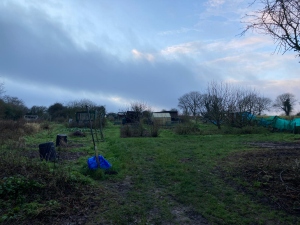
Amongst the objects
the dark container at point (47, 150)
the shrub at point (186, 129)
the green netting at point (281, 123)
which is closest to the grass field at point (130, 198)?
the dark container at point (47, 150)

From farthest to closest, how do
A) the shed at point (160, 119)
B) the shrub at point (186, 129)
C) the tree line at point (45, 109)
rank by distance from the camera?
the tree line at point (45, 109) < the shed at point (160, 119) < the shrub at point (186, 129)

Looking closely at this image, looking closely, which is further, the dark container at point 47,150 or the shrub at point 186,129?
the shrub at point 186,129

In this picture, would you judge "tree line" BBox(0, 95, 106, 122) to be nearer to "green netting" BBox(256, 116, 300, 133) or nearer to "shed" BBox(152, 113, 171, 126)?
"shed" BBox(152, 113, 171, 126)

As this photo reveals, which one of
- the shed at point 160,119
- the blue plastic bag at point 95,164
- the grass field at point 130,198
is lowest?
the grass field at point 130,198

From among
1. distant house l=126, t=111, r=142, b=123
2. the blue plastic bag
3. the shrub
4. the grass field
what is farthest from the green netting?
the blue plastic bag

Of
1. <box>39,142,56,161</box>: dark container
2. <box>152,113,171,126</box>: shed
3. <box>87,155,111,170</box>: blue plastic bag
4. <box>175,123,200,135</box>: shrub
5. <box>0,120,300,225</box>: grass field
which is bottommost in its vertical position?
<box>0,120,300,225</box>: grass field

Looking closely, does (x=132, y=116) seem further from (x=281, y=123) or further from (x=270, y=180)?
(x=270, y=180)

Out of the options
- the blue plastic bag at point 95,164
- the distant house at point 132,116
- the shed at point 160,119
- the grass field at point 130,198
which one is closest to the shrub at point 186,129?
the shed at point 160,119

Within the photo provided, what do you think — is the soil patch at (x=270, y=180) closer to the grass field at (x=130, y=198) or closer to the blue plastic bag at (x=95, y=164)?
the grass field at (x=130, y=198)

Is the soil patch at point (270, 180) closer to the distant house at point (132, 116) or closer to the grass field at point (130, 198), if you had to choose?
the grass field at point (130, 198)

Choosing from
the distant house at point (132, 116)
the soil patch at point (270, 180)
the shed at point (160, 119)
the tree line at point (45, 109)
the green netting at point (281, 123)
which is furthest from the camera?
the tree line at point (45, 109)

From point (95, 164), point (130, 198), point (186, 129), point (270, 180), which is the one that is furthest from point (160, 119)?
point (130, 198)

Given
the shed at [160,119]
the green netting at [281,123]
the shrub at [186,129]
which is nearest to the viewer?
the green netting at [281,123]

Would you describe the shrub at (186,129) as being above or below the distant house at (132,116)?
below
